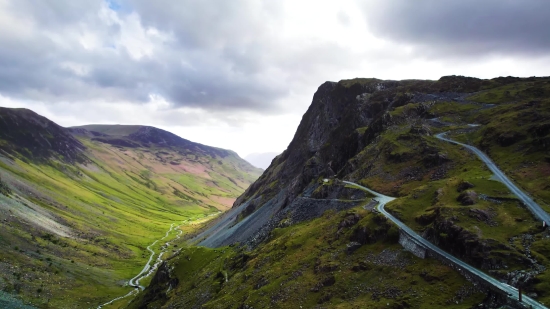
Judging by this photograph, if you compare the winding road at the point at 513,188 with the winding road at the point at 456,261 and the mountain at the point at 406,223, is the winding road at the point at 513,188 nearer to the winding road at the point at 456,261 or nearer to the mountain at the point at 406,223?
the mountain at the point at 406,223

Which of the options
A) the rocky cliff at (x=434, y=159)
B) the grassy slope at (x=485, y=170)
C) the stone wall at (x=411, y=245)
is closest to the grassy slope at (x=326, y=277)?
the stone wall at (x=411, y=245)

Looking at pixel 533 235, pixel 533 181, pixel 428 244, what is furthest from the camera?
pixel 533 181

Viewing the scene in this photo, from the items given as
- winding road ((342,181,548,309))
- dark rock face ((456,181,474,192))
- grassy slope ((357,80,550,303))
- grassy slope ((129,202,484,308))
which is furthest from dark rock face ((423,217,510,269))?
dark rock face ((456,181,474,192))

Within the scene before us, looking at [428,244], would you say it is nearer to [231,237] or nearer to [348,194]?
[348,194]

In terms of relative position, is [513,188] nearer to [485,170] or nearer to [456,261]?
[485,170]

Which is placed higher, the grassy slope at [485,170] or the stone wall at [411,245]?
the grassy slope at [485,170]

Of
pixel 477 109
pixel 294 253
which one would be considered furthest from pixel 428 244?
pixel 477 109

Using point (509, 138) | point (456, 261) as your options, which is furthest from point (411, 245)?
point (509, 138)
